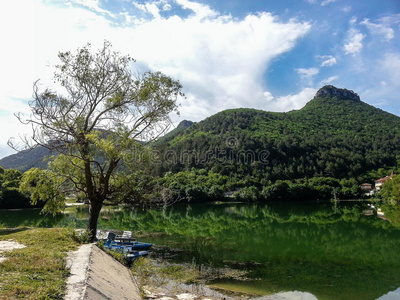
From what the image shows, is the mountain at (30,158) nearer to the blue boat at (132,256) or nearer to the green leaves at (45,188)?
the green leaves at (45,188)

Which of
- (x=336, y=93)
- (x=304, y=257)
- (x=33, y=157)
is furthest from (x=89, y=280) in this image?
(x=336, y=93)

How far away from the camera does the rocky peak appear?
607ft

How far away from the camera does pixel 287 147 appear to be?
108 meters

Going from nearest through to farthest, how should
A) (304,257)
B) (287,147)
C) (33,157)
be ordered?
1. (304,257)
2. (287,147)
3. (33,157)

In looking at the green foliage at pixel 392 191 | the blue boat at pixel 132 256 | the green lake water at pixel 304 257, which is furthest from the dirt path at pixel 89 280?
the green foliage at pixel 392 191

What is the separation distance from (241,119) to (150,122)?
12965 centimetres

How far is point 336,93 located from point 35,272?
211 m

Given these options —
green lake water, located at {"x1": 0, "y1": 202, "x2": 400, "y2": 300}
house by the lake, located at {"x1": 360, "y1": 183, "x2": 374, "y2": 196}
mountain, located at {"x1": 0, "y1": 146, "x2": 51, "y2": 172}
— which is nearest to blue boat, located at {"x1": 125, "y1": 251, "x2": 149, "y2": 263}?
green lake water, located at {"x1": 0, "y1": 202, "x2": 400, "y2": 300}

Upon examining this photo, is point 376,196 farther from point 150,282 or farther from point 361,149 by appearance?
point 150,282

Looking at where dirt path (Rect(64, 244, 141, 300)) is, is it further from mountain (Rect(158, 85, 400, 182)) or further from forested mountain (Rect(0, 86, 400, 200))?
mountain (Rect(158, 85, 400, 182))

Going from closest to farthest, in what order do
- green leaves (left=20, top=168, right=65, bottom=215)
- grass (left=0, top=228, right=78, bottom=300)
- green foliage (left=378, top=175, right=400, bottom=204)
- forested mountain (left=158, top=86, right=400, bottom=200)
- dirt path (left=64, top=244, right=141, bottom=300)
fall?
grass (left=0, top=228, right=78, bottom=300) → dirt path (left=64, top=244, right=141, bottom=300) → green leaves (left=20, top=168, right=65, bottom=215) → green foliage (left=378, top=175, right=400, bottom=204) → forested mountain (left=158, top=86, right=400, bottom=200)

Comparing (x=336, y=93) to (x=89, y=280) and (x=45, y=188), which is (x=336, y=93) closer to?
(x=45, y=188)

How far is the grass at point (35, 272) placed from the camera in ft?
18.3

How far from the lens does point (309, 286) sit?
43.8ft
